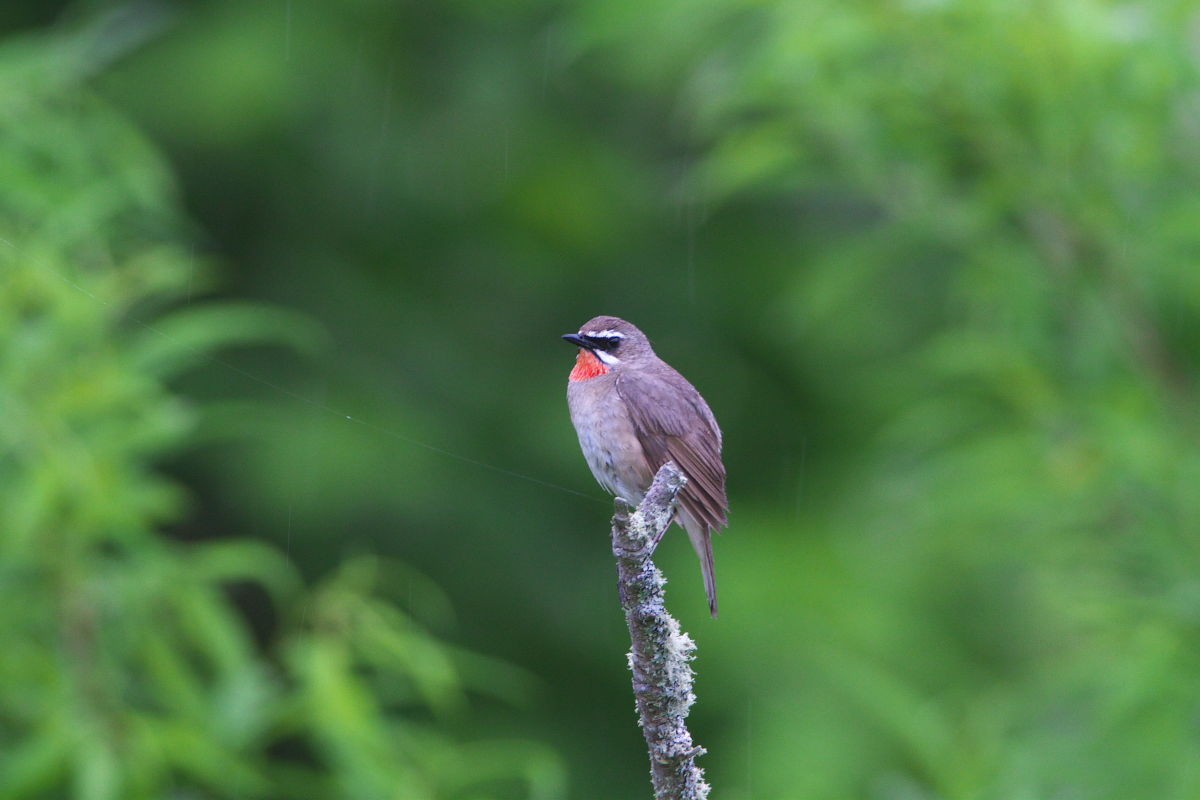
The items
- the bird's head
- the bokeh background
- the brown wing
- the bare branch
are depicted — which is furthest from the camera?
the bokeh background

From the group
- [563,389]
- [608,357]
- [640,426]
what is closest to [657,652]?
[640,426]

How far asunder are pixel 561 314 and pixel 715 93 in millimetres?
2270

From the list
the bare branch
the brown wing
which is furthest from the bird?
the bare branch

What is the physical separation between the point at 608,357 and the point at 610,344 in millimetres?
40

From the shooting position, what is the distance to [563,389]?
5.94m

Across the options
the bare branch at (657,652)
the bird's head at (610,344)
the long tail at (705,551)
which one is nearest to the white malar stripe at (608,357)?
the bird's head at (610,344)

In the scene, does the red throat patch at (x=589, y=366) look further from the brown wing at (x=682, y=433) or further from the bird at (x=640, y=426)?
the brown wing at (x=682, y=433)

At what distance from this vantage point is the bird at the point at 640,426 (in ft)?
5.64

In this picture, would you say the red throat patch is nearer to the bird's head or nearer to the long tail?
the bird's head

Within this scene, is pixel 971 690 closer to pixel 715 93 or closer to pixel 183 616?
pixel 715 93

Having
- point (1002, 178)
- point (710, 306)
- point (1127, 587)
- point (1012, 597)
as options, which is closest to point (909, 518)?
point (1127, 587)

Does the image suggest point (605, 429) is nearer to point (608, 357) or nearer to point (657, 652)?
point (608, 357)

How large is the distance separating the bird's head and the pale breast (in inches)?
0.9

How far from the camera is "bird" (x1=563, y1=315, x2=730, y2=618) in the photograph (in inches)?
67.7
